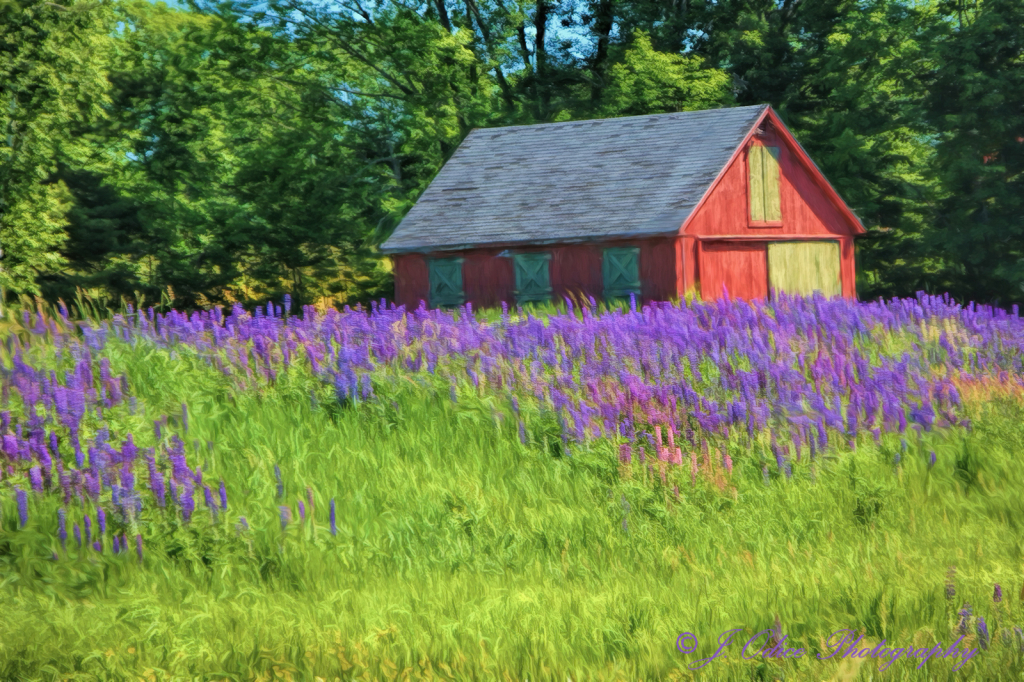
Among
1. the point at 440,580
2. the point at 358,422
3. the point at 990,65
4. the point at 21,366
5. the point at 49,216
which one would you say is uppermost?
the point at 990,65

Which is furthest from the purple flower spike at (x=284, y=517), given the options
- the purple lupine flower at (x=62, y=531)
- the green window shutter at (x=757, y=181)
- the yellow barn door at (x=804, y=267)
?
the green window shutter at (x=757, y=181)

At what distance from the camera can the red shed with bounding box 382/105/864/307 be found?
83.1ft

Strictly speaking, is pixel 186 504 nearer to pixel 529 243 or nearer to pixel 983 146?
pixel 529 243

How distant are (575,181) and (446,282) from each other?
13.0 feet

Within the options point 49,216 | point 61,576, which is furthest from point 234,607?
point 49,216

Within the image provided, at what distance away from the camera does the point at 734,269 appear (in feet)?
86.6

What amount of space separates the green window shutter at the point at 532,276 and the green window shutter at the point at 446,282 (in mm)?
1557

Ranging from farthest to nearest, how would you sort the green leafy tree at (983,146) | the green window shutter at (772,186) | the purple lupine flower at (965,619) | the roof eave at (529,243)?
the green leafy tree at (983,146) → the green window shutter at (772,186) → the roof eave at (529,243) → the purple lupine flower at (965,619)

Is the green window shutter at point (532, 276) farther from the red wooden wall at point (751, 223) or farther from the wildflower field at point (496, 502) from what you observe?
the wildflower field at point (496, 502)

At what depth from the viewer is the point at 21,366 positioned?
7.48 meters

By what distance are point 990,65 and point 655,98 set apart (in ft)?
32.6

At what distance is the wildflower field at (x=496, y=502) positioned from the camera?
15.4ft

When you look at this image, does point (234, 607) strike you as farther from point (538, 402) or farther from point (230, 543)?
point (538, 402)

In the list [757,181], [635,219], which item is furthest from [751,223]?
[635,219]
